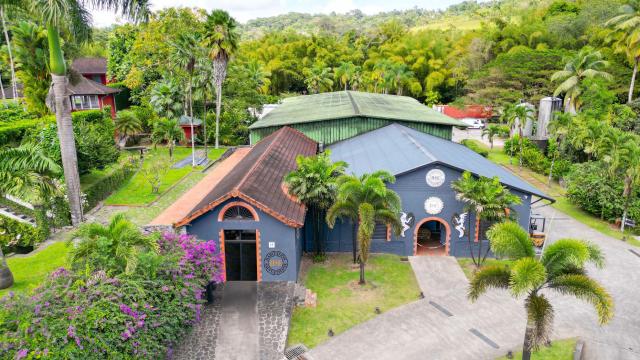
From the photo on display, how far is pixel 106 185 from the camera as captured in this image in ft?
103

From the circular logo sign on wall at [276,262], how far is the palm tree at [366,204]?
2550 millimetres

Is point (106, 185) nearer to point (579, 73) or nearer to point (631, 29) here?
point (579, 73)

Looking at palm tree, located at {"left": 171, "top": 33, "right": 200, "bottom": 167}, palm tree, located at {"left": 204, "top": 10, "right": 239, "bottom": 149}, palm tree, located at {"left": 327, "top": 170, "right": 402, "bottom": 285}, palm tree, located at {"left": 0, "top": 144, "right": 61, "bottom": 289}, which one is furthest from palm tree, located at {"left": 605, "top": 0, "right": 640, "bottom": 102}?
palm tree, located at {"left": 0, "top": 144, "right": 61, "bottom": 289}

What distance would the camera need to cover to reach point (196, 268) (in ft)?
55.1

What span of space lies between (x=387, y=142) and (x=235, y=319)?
15.7 m

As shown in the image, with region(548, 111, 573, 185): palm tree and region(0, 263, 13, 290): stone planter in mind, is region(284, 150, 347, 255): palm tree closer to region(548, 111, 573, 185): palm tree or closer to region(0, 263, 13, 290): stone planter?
region(0, 263, 13, 290): stone planter

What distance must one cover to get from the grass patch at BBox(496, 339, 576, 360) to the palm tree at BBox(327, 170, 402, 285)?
21.6 ft


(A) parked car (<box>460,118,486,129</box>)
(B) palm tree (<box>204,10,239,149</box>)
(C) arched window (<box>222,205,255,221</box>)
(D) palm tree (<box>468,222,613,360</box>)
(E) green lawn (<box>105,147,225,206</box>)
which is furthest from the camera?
(A) parked car (<box>460,118,486,129</box>)

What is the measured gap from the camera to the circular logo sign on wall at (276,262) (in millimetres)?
20016

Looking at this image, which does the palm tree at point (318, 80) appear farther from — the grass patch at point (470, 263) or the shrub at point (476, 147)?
the grass patch at point (470, 263)

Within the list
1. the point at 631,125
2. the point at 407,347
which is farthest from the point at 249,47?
the point at 407,347

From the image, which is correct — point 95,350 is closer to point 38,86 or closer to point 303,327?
point 303,327

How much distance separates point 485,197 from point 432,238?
19.9 ft

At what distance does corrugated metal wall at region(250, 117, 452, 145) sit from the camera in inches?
1331
